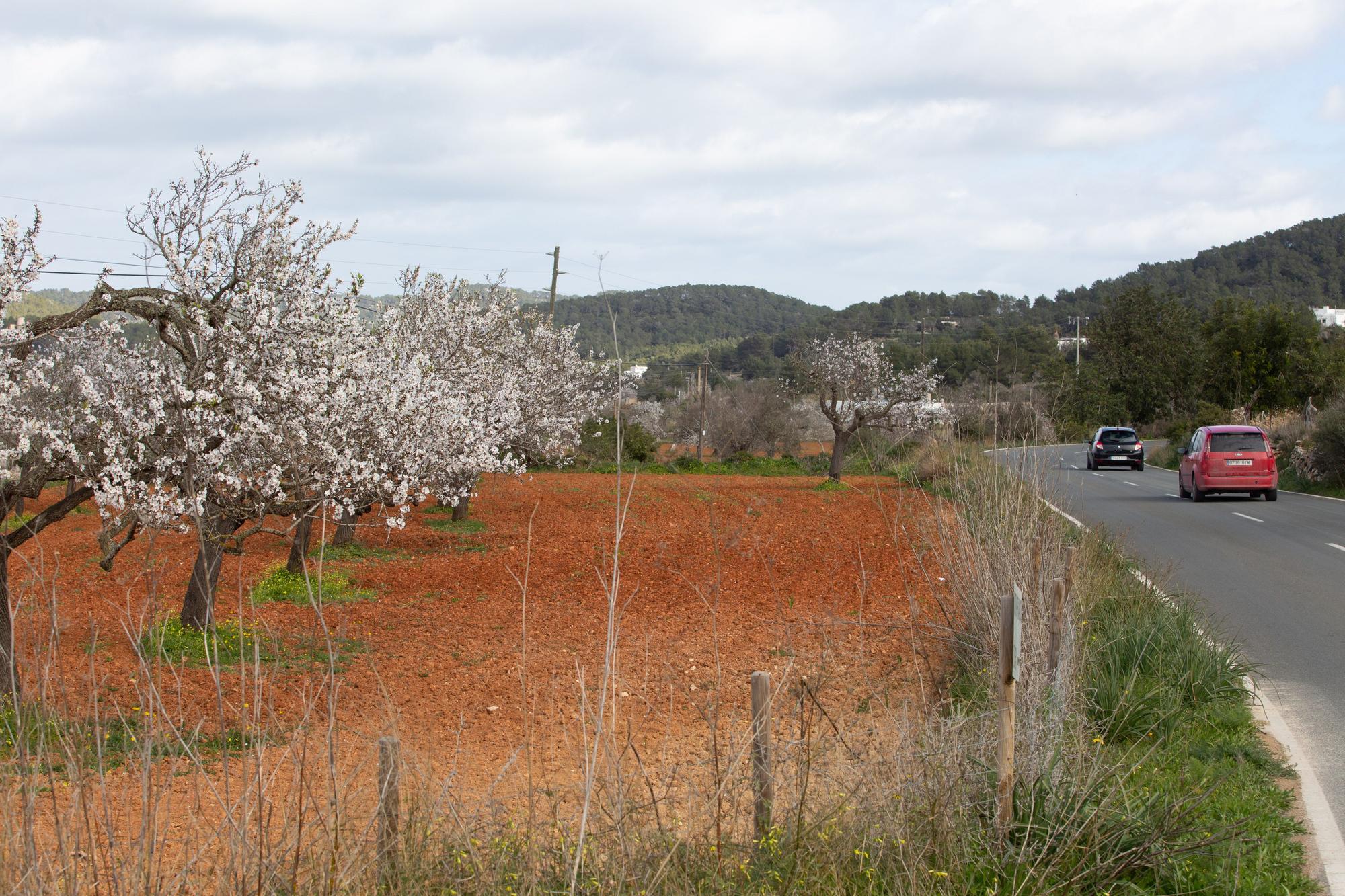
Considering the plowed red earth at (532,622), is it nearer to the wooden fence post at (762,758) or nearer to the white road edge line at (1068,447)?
the wooden fence post at (762,758)

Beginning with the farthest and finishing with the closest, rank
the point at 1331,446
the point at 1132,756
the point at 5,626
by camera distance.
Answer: the point at 1331,446, the point at 5,626, the point at 1132,756

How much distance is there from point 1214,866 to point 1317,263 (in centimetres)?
10834

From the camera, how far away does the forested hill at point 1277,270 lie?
9431 centimetres

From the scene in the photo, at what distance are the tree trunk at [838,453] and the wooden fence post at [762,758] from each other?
87.7 feet

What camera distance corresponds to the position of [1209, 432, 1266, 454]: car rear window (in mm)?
24578

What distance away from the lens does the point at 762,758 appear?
4.37 metres

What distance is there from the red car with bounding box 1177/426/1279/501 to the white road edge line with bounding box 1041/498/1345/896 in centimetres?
1811

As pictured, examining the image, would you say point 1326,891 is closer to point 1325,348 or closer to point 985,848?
point 985,848

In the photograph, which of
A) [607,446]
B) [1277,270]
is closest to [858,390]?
[607,446]

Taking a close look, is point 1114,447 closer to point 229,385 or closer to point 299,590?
point 299,590

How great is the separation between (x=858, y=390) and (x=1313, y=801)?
89.5 ft

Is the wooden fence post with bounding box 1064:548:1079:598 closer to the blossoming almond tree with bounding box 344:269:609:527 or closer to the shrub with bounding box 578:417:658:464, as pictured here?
the blossoming almond tree with bounding box 344:269:609:527

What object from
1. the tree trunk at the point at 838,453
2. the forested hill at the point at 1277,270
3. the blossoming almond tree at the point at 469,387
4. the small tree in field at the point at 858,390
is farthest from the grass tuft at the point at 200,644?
the forested hill at the point at 1277,270

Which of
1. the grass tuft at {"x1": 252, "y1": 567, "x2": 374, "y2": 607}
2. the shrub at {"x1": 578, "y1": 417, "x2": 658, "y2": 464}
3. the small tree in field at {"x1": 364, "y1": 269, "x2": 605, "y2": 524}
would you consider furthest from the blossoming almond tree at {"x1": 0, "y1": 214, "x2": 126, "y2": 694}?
the shrub at {"x1": 578, "y1": 417, "x2": 658, "y2": 464}
